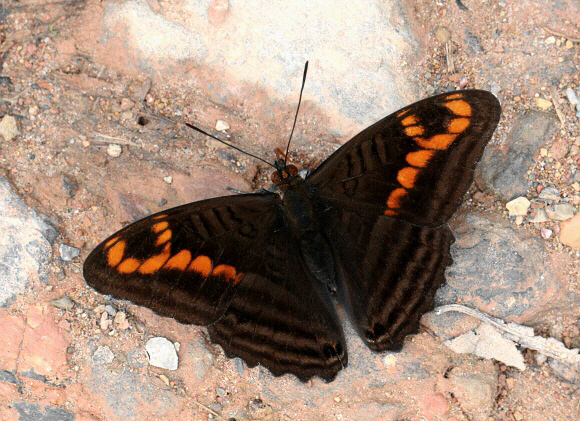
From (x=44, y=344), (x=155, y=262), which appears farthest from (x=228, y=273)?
(x=44, y=344)

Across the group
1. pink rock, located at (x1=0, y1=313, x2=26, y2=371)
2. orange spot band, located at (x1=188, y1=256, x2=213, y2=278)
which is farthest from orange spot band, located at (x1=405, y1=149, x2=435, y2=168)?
pink rock, located at (x1=0, y1=313, x2=26, y2=371)

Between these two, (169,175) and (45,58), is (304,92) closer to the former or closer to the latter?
(169,175)

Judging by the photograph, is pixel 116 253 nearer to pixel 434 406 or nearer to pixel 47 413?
pixel 47 413

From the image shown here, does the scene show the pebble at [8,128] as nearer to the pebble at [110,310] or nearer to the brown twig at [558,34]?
the pebble at [110,310]

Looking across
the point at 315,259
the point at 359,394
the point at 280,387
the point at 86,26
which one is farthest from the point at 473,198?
the point at 86,26

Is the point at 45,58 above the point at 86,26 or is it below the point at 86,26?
below

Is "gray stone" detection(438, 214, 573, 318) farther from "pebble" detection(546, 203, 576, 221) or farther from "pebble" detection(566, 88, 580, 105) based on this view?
"pebble" detection(566, 88, 580, 105)
